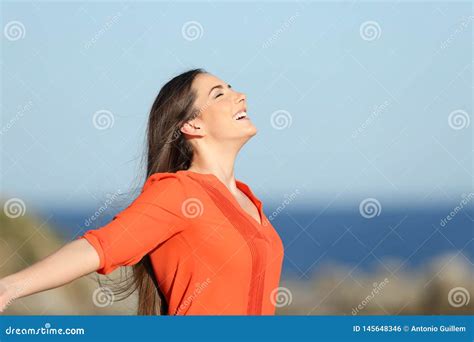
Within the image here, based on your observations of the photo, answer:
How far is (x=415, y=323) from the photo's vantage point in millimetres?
3422

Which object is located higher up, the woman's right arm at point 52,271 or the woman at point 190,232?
the woman at point 190,232

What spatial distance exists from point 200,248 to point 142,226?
0.25m

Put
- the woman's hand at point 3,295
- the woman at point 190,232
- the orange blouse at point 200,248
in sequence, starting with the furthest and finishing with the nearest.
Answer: the orange blouse at point 200,248 → the woman at point 190,232 → the woman's hand at point 3,295

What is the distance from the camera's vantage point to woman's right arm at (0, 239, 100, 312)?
2.09 m

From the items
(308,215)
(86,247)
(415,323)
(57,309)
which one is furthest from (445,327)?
(308,215)

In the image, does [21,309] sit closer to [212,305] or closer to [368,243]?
[212,305]

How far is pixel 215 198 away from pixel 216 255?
0.23 metres

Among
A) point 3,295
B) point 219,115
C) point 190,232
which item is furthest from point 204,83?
point 3,295

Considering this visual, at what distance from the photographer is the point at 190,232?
261 centimetres

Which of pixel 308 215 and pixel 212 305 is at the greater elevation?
pixel 212 305

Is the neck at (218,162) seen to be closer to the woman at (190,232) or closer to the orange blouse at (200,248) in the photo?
the woman at (190,232)

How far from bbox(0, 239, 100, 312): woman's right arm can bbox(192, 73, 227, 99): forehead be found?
2.97ft

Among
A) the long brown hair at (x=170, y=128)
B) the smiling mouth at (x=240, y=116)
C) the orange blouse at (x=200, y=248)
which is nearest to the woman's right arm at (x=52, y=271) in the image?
the orange blouse at (x=200, y=248)

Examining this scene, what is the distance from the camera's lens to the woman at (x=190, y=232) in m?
2.32
